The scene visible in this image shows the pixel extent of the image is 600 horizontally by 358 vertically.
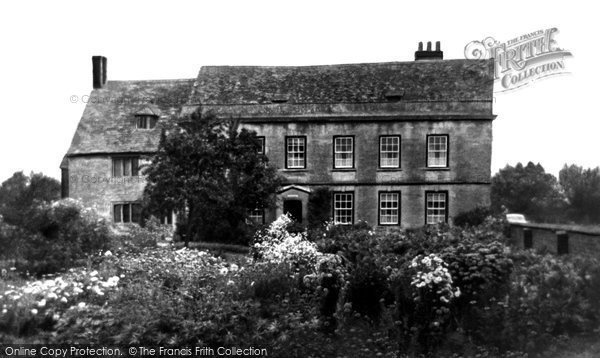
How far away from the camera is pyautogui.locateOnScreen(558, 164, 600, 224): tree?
56.7 meters

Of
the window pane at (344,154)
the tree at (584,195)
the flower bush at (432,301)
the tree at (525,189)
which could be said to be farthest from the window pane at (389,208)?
the tree at (525,189)

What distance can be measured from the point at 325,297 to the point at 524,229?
15075mm

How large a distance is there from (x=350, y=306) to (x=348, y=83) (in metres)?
25.6

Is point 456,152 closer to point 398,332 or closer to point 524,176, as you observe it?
point 398,332

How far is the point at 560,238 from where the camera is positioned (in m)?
21.0

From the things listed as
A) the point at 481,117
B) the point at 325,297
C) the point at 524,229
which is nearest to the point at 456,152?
the point at 481,117

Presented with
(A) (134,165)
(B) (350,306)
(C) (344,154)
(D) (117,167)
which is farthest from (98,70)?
(B) (350,306)

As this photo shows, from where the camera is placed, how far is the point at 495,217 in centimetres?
3197

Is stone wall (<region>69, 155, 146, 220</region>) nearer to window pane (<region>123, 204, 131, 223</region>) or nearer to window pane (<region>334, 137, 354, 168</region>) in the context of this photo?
window pane (<region>123, 204, 131, 223</region>)

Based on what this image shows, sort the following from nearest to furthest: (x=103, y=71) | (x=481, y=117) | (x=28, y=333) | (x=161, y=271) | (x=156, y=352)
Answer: (x=156, y=352) → (x=28, y=333) → (x=161, y=271) → (x=481, y=117) → (x=103, y=71)

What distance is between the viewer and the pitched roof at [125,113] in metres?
38.8

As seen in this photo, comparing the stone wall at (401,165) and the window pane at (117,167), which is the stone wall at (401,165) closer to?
the stone wall at (401,165)

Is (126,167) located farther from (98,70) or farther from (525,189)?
(525,189)

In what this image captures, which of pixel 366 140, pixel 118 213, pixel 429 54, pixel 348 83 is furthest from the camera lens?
pixel 429 54
